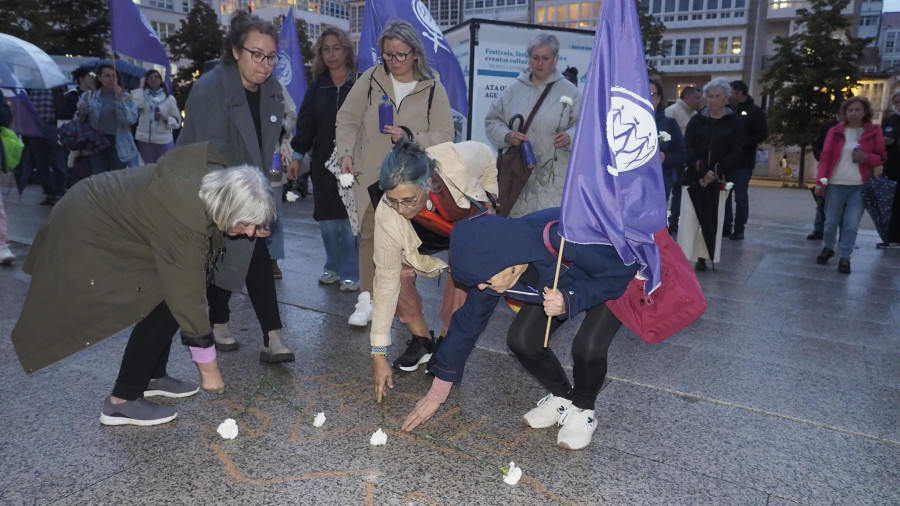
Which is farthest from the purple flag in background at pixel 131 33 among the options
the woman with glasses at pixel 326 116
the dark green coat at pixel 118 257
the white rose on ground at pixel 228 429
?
the white rose on ground at pixel 228 429

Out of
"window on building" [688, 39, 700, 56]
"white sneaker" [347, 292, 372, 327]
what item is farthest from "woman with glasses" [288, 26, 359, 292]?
"window on building" [688, 39, 700, 56]

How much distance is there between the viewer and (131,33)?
21.2 ft

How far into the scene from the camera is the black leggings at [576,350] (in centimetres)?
279

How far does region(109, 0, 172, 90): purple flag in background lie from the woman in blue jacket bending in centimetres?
504

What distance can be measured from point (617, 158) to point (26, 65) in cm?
997

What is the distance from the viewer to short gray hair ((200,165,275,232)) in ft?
8.11

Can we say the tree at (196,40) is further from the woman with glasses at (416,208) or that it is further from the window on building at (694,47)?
the woman with glasses at (416,208)

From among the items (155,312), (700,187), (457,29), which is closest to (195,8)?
(457,29)

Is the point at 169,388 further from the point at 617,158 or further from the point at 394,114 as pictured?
the point at 617,158

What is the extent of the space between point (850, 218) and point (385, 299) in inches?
228

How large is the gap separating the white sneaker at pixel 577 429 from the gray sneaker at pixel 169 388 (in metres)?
1.87

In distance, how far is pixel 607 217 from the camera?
8.87ft

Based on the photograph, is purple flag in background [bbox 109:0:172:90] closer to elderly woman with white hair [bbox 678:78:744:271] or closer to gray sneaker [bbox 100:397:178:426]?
gray sneaker [bbox 100:397:178:426]

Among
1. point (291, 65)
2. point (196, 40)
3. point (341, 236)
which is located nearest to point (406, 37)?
point (341, 236)
